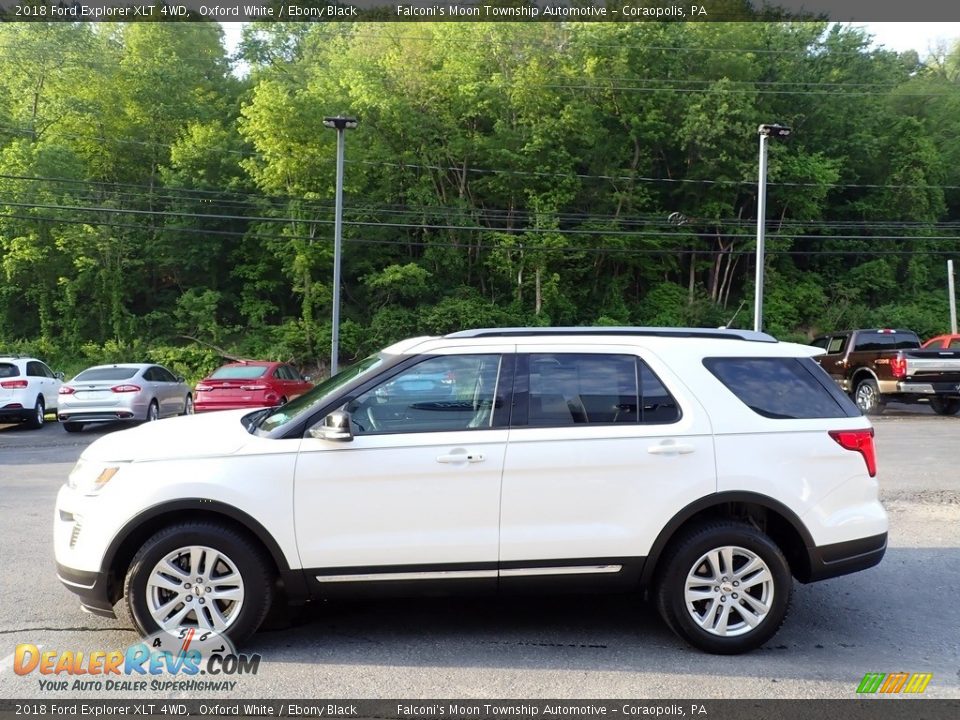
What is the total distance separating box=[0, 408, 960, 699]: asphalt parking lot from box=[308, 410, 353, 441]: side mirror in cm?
120

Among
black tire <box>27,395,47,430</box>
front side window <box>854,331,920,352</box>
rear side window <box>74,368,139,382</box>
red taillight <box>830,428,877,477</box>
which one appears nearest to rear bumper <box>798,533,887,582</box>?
red taillight <box>830,428,877,477</box>

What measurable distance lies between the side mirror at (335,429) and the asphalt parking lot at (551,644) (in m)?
1.20

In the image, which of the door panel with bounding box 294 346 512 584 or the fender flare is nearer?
the door panel with bounding box 294 346 512 584

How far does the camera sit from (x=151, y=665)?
433 cm

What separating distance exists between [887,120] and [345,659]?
1848 inches

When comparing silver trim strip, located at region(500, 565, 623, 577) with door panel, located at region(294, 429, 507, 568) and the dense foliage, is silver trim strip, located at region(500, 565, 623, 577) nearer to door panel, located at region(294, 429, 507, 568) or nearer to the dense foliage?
door panel, located at region(294, 429, 507, 568)

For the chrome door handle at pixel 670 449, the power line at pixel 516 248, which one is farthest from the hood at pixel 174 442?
the power line at pixel 516 248

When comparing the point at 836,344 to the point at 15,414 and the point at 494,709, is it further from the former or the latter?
the point at 15,414

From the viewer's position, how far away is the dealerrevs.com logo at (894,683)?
4129 mm

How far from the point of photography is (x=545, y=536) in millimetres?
4469

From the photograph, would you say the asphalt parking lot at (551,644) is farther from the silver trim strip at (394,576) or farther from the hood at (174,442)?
the hood at (174,442)

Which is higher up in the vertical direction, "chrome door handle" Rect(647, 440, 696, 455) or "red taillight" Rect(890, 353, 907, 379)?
"chrome door handle" Rect(647, 440, 696, 455)

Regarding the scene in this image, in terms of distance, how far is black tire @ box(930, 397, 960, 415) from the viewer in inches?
745

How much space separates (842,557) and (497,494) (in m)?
2.05
